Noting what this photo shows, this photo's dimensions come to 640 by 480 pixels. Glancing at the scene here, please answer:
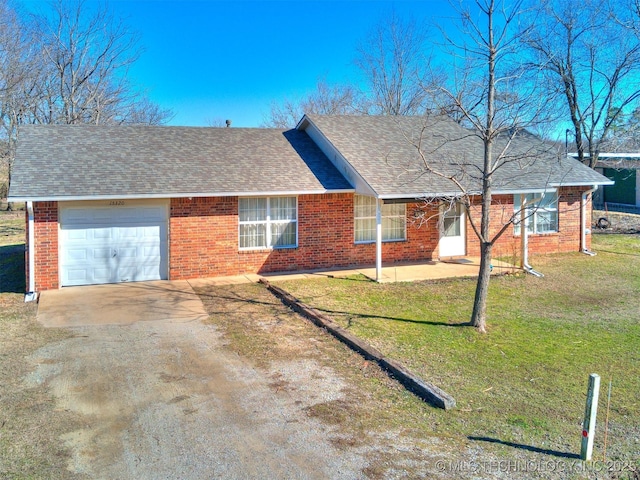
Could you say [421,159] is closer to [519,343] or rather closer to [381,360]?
[519,343]

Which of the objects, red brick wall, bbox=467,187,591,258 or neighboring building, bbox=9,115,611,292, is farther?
red brick wall, bbox=467,187,591,258

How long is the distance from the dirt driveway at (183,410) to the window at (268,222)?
5.77m

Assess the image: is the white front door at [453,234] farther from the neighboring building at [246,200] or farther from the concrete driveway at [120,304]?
the concrete driveway at [120,304]

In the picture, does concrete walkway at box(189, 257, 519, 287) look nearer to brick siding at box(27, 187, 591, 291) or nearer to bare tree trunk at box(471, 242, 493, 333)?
brick siding at box(27, 187, 591, 291)

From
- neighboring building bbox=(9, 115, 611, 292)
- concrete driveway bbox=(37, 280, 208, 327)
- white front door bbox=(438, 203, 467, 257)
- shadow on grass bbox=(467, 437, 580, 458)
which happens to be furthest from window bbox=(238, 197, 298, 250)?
shadow on grass bbox=(467, 437, 580, 458)

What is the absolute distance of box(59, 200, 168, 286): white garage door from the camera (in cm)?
1344

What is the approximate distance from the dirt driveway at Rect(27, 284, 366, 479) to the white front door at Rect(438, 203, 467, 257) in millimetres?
9916

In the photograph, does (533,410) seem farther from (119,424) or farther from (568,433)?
(119,424)

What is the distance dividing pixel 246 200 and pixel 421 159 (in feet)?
18.1

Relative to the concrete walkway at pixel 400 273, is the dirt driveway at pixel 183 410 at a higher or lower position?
lower

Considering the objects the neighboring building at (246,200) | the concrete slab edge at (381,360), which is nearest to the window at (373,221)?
the neighboring building at (246,200)

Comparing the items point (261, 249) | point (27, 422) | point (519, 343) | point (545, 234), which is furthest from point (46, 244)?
point (545, 234)

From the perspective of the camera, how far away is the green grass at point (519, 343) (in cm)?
610

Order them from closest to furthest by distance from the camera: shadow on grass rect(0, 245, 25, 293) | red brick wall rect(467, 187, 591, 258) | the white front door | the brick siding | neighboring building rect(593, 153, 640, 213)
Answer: the brick siding < shadow on grass rect(0, 245, 25, 293) < the white front door < red brick wall rect(467, 187, 591, 258) < neighboring building rect(593, 153, 640, 213)
